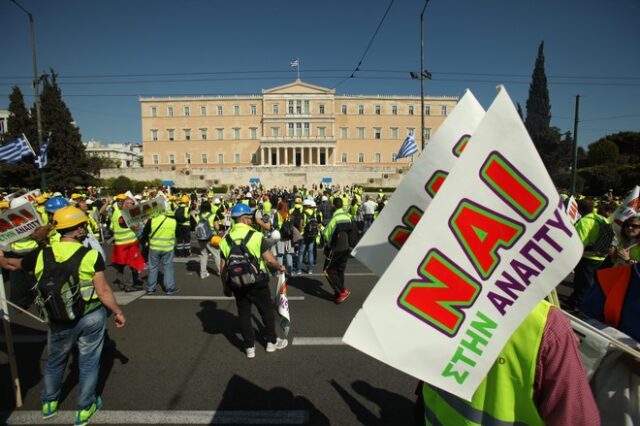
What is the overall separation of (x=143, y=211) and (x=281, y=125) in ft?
216

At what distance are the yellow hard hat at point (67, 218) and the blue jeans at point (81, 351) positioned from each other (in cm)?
78

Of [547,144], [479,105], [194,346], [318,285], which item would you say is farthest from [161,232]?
[547,144]

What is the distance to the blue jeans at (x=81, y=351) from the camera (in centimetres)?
284

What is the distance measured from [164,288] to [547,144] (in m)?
56.5

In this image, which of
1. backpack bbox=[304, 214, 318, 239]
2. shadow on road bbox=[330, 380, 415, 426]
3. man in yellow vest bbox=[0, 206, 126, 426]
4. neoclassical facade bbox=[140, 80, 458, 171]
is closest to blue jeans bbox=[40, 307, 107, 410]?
man in yellow vest bbox=[0, 206, 126, 426]

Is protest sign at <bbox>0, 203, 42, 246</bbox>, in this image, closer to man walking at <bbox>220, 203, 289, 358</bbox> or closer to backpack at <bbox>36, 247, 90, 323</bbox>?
backpack at <bbox>36, 247, 90, 323</bbox>

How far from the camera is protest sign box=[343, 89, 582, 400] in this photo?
3.64 feet

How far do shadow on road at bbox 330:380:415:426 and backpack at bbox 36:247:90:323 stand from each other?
2.48m

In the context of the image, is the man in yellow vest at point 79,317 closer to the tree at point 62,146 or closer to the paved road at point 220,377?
the paved road at point 220,377

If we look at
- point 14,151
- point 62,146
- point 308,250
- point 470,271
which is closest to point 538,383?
point 470,271

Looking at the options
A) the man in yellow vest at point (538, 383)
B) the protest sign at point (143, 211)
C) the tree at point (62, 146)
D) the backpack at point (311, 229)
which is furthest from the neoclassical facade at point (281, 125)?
the man in yellow vest at point (538, 383)

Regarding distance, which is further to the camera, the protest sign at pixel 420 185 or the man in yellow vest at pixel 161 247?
the man in yellow vest at pixel 161 247

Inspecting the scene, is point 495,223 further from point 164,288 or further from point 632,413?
point 164,288

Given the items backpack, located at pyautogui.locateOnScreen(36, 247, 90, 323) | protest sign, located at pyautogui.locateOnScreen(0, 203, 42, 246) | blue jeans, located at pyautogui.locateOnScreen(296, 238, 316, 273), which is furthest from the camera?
blue jeans, located at pyautogui.locateOnScreen(296, 238, 316, 273)
